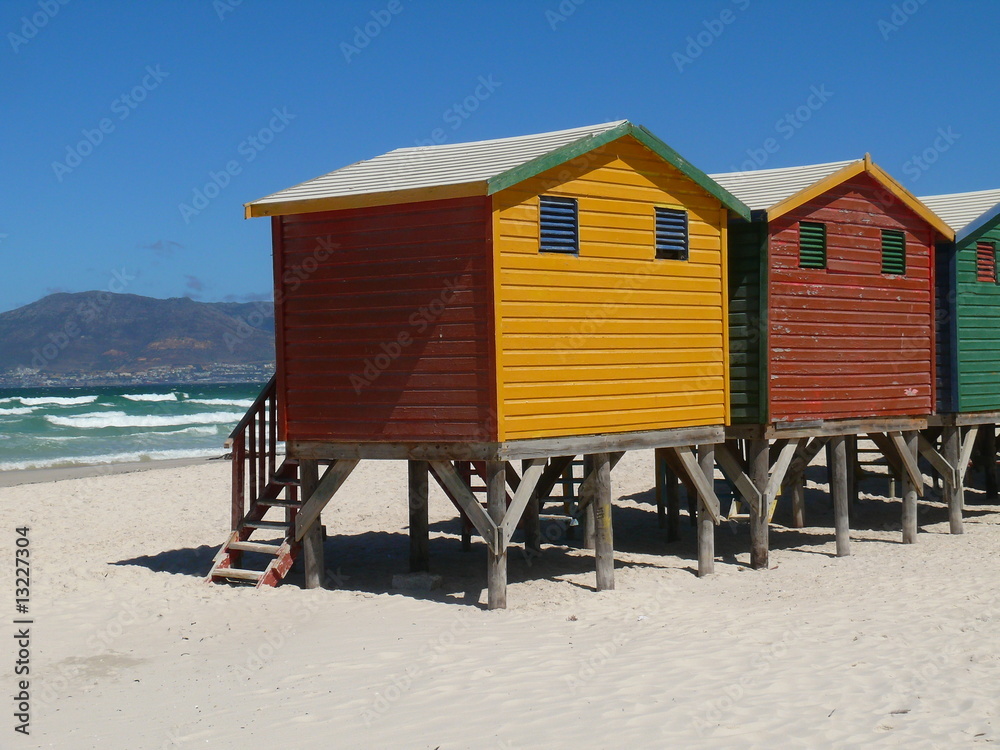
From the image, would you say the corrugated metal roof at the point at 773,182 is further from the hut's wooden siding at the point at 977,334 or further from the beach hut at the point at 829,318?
the hut's wooden siding at the point at 977,334

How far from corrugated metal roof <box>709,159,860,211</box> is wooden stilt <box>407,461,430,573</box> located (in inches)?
231

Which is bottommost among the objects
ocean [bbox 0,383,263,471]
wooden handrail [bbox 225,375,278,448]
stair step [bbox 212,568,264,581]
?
ocean [bbox 0,383,263,471]

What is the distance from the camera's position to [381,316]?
460 inches

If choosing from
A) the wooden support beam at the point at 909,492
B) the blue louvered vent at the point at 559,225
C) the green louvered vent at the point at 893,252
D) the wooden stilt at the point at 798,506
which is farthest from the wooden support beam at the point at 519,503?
the wooden stilt at the point at 798,506

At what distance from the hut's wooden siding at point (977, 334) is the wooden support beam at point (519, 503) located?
8.34 meters

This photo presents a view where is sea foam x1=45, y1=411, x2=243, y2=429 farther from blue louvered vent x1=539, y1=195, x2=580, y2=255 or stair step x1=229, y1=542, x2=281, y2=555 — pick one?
blue louvered vent x1=539, y1=195, x2=580, y2=255

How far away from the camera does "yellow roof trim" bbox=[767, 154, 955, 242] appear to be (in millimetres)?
13672

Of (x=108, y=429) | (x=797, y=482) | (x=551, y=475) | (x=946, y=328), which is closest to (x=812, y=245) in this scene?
A: (x=946, y=328)

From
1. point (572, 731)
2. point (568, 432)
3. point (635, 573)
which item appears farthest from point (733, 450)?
point (572, 731)

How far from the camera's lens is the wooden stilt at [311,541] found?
1259 cm

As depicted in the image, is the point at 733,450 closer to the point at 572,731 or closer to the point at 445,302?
the point at 445,302

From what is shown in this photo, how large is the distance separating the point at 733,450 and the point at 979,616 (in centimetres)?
540

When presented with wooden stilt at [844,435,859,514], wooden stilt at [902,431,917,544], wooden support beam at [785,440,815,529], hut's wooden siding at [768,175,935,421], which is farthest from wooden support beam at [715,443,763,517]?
wooden stilt at [844,435,859,514]

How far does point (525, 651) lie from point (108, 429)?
45445mm
